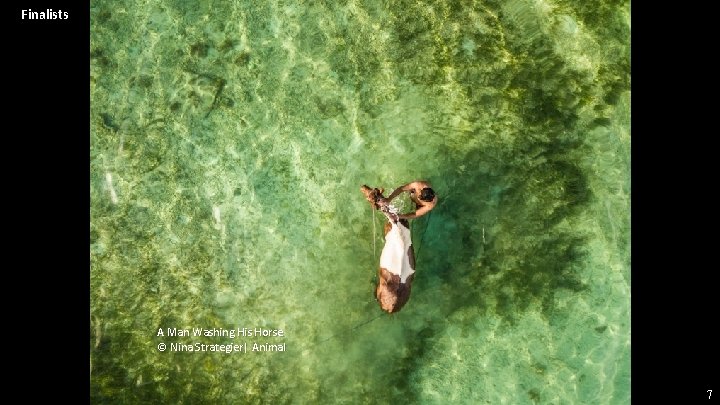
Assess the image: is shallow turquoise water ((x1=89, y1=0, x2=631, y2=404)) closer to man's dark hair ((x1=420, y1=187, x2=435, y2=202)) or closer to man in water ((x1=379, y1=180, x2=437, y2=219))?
man in water ((x1=379, y1=180, x2=437, y2=219))

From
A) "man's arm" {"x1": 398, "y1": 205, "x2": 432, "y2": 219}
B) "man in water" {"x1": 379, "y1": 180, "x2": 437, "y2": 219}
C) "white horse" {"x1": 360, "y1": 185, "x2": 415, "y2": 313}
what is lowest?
"white horse" {"x1": 360, "y1": 185, "x2": 415, "y2": 313}

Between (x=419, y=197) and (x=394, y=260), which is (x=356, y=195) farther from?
(x=394, y=260)

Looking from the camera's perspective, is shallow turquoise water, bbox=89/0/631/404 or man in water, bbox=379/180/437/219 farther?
shallow turquoise water, bbox=89/0/631/404

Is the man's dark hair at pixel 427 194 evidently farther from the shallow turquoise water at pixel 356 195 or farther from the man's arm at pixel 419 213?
the shallow turquoise water at pixel 356 195

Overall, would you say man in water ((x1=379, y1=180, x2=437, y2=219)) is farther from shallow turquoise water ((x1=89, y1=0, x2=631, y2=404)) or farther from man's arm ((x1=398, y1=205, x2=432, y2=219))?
shallow turquoise water ((x1=89, y1=0, x2=631, y2=404))

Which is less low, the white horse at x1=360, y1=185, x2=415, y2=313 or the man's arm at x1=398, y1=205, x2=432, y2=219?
the man's arm at x1=398, y1=205, x2=432, y2=219

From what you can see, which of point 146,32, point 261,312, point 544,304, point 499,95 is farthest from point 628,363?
point 146,32

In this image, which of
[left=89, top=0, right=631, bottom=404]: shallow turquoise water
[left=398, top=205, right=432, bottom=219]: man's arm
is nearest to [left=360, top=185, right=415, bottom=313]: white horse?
[left=398, top=205, right=432, bottom=219]: man's arm

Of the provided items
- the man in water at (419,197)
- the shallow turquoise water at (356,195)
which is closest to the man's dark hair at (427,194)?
the man in water at (419,197)
